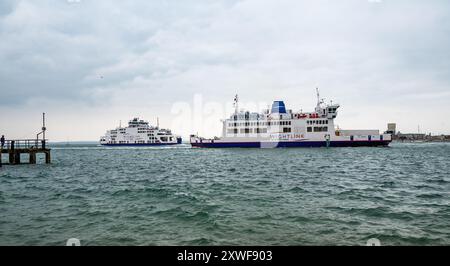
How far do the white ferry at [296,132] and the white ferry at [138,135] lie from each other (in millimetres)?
47165

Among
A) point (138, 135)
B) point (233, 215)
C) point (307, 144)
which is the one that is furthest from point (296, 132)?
point (138, 135)

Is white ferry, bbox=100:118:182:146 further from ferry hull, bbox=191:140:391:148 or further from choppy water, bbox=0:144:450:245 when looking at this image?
choppy water, bbox=0:144:450:245

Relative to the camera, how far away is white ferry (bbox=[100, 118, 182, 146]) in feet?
349

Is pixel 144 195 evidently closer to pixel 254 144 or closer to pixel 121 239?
pixel 121 239

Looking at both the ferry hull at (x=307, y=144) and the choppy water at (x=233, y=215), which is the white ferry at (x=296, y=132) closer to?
the ferry hull at (x=307, y=144)

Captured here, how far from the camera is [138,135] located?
106875 mm

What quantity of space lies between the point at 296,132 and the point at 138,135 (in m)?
67.8

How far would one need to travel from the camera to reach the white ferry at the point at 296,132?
212 feet

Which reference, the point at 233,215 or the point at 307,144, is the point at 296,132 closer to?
the point at 307,144

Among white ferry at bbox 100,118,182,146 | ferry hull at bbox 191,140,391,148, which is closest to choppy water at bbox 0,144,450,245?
ferry hull at bbox 191,140,391,148

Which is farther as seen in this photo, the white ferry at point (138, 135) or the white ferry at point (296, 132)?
the white ferry at point (138, 135)

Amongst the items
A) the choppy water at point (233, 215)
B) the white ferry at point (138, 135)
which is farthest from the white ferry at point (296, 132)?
the choppy water at point (233, 215)
